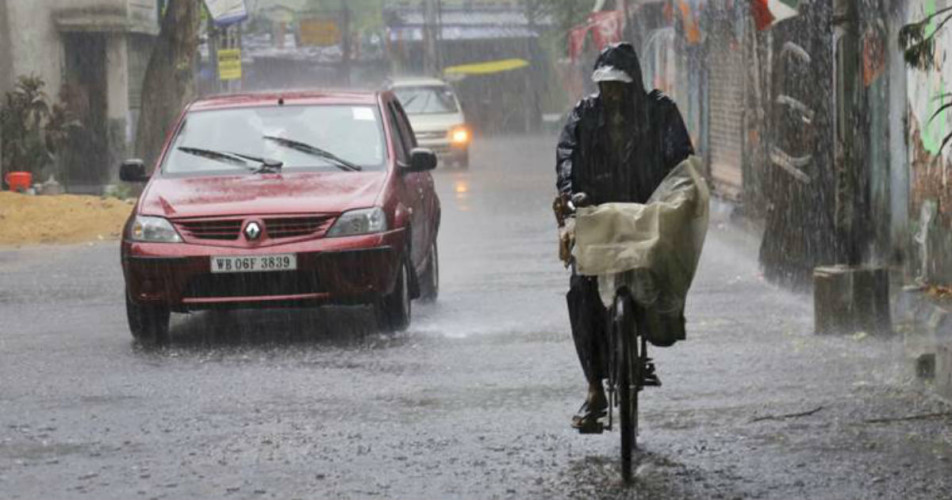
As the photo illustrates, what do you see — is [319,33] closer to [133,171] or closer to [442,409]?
[133,171]

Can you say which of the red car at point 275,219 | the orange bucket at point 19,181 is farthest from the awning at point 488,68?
the red car at point 275,219

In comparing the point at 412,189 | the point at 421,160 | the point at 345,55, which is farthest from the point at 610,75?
the point at 345,55

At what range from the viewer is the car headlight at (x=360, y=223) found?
471 inches

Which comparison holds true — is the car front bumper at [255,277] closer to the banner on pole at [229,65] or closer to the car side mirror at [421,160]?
the car side mirror at [421,160]

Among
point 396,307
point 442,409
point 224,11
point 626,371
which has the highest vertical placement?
point 224,11

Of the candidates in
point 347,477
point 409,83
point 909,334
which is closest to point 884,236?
point 909,334

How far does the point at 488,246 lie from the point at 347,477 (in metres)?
12.4

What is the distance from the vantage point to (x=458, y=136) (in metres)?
39.7

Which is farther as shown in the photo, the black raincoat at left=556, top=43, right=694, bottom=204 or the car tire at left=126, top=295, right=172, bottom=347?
the car tire at left=126, top=295, right=172, bottom=347

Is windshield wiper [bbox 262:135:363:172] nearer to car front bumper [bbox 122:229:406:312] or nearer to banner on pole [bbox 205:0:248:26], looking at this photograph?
car front bumper [bbox 122:229:406:312]

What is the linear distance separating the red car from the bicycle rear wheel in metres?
4.67

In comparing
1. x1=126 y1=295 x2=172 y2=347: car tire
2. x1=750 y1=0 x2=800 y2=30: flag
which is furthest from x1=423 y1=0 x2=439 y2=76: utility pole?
x1=126 y1=295 x2=172 y2=347: car tire

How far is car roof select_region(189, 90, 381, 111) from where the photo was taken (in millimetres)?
13672

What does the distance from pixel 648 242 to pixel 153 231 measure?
548cm
